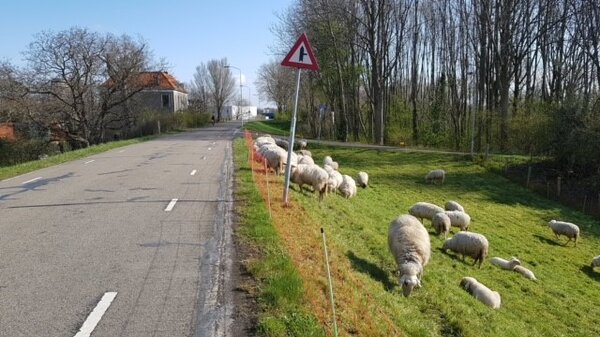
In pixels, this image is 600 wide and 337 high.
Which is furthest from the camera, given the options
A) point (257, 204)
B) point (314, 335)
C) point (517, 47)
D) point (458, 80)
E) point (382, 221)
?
point (458, 80)

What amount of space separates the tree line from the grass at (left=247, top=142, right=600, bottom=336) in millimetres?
7741

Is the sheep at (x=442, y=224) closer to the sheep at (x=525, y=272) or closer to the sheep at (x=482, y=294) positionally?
the sheep at (x=525, y=272)

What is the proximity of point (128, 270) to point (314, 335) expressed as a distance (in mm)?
3127

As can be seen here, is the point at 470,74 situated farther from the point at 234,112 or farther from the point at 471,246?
the point at 234,112

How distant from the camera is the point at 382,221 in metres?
16.3

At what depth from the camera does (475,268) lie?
1359 centimetres

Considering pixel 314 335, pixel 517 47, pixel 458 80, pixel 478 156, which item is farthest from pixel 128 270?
pixel 458 80

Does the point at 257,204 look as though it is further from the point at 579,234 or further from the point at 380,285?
the point at 579,234

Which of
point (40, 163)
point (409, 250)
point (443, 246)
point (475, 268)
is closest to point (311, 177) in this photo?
point (443, 246)

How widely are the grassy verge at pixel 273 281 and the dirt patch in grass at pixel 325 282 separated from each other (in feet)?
0.53

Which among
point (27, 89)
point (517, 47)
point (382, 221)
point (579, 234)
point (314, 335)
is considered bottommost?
point (579, 234)

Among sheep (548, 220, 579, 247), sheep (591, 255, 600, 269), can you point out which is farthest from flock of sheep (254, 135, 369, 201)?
sheep (591, 255, 600, 269)

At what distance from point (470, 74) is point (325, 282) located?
144ft

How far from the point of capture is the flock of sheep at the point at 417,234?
9.79 metres
